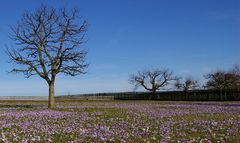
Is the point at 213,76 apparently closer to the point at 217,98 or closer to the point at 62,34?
the point at 217,98

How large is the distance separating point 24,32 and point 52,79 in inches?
219

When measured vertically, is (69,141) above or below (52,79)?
below

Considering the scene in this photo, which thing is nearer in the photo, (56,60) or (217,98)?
(56,60)

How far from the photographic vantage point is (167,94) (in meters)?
83.0

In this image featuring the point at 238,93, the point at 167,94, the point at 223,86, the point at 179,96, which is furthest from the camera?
the point at 223,86

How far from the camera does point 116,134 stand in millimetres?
10797

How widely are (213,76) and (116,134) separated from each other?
94.2 metres

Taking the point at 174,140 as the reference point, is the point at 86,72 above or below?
above

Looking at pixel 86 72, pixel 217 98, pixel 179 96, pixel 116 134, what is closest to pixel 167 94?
pixel 179 96

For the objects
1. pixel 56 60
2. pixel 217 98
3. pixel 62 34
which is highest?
pixel 62 34

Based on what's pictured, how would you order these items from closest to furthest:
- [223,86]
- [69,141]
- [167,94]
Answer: [69,141]
[167,94]
[223,86]

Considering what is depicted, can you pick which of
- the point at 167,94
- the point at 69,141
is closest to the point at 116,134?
the point at 69,141

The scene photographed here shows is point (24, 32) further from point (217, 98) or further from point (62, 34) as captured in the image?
point (217, 98)

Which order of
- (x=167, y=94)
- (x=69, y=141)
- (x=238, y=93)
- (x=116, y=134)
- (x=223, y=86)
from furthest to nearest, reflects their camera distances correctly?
(x=223, y=86) → (x=167, y=94) → (x=238, y=93) → (x=116, y=134) → (x=69, y=141)
